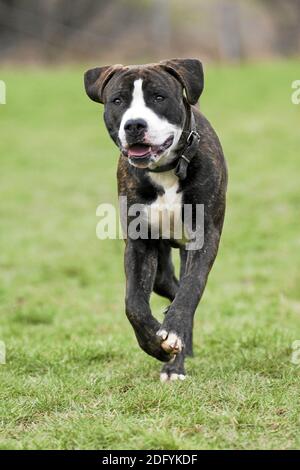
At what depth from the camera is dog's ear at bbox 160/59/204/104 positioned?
4.68 m

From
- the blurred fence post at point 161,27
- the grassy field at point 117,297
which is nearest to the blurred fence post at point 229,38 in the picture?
the blurred fence post at point 161,27

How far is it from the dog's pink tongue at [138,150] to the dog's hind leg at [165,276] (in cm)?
96

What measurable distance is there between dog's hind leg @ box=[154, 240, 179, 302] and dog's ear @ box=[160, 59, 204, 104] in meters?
1.02

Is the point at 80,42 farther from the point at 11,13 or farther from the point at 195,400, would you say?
the point at 195,400

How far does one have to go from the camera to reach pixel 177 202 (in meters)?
4.79

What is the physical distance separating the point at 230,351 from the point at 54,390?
153 cm

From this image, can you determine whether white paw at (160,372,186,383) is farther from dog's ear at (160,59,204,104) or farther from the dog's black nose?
dog's ear at (160,59,204,104)

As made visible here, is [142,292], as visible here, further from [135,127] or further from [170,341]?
[135,127]

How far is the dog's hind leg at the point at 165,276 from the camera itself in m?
5.42

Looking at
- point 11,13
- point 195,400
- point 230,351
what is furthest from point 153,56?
point 195,400

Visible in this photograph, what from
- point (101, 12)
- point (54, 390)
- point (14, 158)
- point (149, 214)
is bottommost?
point (54, 390)

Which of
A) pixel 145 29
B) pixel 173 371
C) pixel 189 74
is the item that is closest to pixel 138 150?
pixel 189 74

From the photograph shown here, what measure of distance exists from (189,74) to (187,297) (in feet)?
3.77

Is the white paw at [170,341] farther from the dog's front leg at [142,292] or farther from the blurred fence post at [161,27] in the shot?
the blurred fence post at [161,27]
